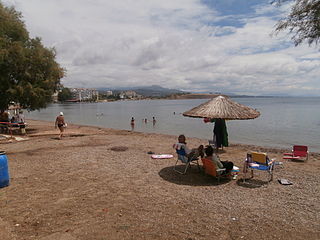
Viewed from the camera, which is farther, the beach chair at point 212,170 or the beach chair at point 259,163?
the beach chair at point 259,163

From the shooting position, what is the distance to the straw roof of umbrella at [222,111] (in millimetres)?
8344

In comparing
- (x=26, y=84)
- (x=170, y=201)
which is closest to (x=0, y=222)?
(x=170, y=201)

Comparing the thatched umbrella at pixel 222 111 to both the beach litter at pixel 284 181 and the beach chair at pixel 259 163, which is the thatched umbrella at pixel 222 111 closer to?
the beach chair at pixel 259 163

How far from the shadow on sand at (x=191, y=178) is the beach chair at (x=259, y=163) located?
800 millimetres

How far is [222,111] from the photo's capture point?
8586 mm

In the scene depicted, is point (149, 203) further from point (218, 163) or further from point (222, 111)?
point (222, 111)

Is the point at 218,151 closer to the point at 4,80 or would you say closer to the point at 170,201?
the point at 170,201

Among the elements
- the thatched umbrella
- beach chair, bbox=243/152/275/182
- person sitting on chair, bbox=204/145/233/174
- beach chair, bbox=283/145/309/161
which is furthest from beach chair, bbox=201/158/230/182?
beach chair, bbox=283/145/309/161

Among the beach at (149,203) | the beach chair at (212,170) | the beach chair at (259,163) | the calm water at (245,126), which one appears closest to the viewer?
the beach at (149,203)

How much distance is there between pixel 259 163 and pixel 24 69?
1701 centimetres

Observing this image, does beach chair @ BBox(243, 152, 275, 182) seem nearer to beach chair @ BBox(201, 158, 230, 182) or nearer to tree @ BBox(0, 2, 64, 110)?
beach chair @ BBox(201, 158, 230, 182)

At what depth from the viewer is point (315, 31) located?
5.01 m

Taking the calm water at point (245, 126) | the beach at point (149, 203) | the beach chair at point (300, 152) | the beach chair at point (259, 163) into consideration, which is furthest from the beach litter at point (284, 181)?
the calm water at point (245, 126)

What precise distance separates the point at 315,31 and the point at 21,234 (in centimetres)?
655
